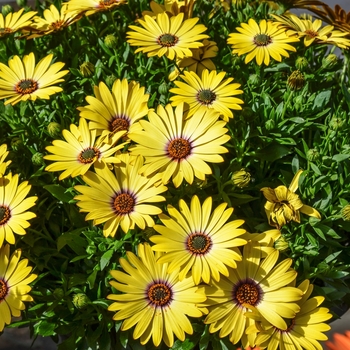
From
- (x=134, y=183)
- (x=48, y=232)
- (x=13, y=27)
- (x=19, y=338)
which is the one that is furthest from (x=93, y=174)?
(x=19, y=338)

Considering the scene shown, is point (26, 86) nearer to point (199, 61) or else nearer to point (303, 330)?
→ point (199, 61)

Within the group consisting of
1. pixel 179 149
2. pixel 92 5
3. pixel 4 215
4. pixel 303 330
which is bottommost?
pixel 303 330

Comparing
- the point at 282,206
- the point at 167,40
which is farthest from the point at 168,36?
the point at 282,206

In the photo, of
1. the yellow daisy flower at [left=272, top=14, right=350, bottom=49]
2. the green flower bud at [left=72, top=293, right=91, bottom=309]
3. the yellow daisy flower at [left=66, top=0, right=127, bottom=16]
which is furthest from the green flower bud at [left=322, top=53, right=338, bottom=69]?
the green flower bud at [left=72, top=293, right=91, bottom=309]

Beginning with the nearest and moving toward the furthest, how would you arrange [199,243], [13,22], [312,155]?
[199,243] → [312,155] → [13,22]

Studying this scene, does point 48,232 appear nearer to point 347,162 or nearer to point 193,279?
point 193,279

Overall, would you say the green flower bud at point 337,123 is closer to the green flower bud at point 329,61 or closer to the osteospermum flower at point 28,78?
the green flower bud at point 329,61
